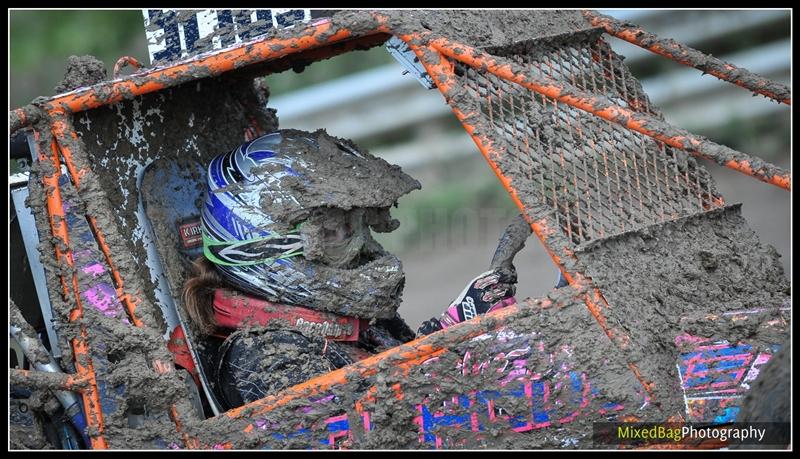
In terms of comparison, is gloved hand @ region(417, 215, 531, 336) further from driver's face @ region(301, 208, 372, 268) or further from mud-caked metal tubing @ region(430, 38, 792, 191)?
mud-caked metal tubing @ region(430, 38, 792, 191)

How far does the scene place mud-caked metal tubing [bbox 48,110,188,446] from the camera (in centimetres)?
336

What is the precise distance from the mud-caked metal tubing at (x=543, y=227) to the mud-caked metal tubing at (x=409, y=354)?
4.2 inches

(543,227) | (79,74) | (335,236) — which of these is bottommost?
(543,227)

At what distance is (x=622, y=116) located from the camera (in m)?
3.03

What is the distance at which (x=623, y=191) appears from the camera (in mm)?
3307

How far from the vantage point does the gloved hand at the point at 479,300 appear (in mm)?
3578

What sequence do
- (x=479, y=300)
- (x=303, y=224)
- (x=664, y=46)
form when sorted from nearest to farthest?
(x=303, y=224) < (x=479, y=300) < (x=664, y=46)

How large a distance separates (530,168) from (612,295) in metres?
0.46

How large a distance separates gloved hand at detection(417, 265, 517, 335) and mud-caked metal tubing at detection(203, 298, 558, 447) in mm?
472

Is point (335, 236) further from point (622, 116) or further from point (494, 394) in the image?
point (622, 116)

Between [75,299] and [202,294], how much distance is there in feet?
1.55

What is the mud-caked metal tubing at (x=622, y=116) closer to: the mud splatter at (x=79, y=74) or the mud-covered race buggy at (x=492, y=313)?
the mud-covered race buggy at (x=492, y=313)

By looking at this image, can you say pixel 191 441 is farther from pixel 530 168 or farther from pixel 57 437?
pixel 530 168

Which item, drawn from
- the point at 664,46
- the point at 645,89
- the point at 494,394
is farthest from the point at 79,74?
the point at 645,89
